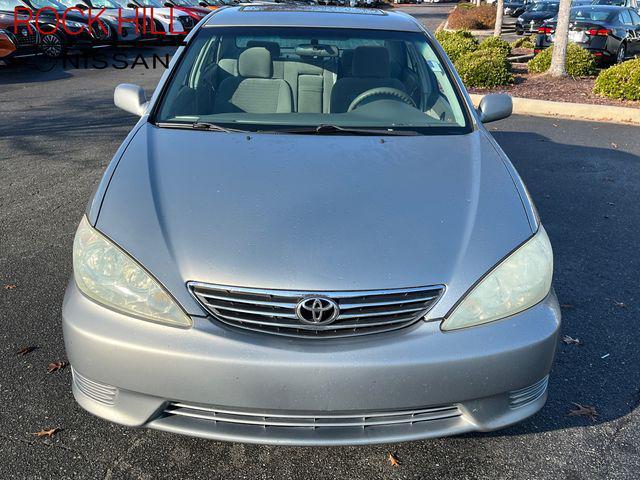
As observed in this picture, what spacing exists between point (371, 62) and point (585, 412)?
2342mm

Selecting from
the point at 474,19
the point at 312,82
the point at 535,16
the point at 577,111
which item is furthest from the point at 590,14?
the point at 474,19

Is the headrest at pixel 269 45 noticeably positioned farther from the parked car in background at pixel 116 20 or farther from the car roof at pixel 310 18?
the parked car in background at pixel 116 20

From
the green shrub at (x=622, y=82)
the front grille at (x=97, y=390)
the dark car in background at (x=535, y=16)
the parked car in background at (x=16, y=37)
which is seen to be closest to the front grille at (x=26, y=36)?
the parked car in background at (x=16, y=37)

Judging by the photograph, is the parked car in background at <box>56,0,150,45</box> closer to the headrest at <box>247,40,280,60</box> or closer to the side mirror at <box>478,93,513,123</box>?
the headrest at <box>247,40,280,60</box>

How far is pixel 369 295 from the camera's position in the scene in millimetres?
2131

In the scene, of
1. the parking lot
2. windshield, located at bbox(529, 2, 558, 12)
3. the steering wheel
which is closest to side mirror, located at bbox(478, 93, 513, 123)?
the steering wheel

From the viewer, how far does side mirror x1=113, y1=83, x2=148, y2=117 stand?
3.74 metres

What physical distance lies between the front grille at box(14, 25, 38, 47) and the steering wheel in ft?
38.4

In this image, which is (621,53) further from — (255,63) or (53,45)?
(53,45)

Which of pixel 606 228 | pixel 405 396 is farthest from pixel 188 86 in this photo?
pixel 606 228

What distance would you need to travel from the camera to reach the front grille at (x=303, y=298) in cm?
212

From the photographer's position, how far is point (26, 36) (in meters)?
13.1

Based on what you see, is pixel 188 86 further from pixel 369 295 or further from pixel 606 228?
pixel 606 228

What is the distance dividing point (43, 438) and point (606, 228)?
172 inches
